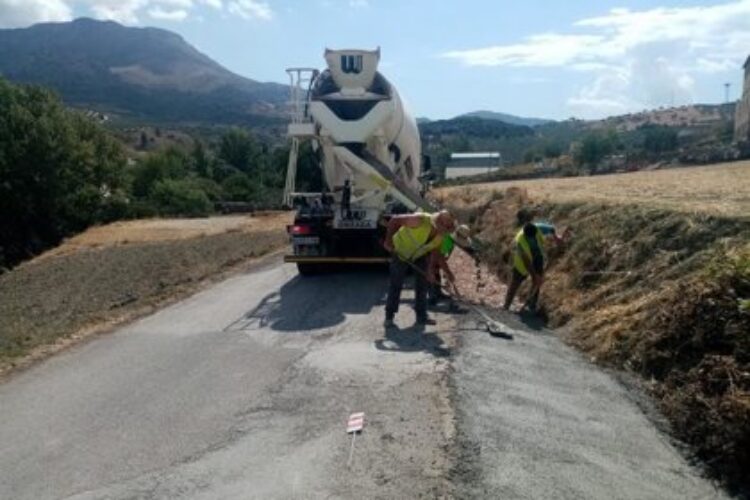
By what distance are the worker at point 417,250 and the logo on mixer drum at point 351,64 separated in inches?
155

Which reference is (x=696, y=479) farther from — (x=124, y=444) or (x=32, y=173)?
(x=32, y=173)

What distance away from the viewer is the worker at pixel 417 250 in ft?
34.7

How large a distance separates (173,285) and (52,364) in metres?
5.93

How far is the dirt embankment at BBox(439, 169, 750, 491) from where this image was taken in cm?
685

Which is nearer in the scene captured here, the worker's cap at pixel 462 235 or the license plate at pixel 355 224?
the worker's cap at pixel 462 235

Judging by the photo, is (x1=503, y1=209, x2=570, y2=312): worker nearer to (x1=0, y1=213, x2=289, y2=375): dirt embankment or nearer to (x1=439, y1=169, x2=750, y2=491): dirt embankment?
(x1=439, y1=169, x2=750, y2=491): dirt embankment

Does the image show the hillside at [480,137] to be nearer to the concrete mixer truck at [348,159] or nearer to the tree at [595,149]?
the tree at [595,149]

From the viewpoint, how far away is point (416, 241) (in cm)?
1071

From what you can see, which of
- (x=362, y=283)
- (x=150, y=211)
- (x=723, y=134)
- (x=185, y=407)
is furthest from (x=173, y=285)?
(x=723, y=134)

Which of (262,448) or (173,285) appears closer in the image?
(262,448)

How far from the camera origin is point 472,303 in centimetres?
1202

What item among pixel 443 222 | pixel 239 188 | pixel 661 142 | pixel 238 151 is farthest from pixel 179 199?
pixel 443 222

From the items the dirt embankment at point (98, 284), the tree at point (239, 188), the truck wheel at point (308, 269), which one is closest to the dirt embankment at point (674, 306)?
the truck wheel at point (308, 269)

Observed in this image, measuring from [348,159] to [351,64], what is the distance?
5.12ft
